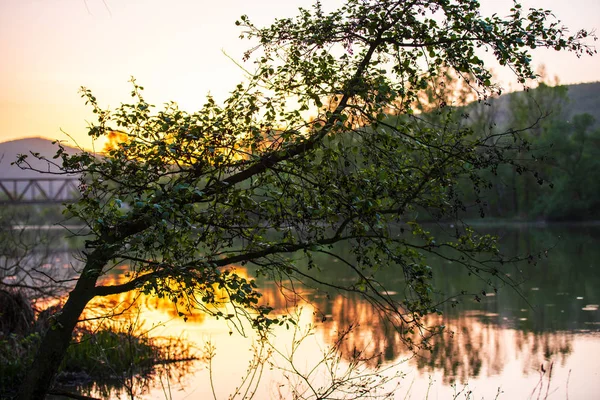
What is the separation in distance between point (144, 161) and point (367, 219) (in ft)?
4.73

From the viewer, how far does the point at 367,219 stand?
14.4 ft

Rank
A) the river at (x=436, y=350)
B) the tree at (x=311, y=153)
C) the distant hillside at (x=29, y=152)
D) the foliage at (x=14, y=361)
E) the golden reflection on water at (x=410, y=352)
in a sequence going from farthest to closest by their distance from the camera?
the golden reflection on water at (x=410, y=352)
the river at (x=436, y=350)
the foliage at (x=14, y=361)
the distant hillside at (x=29, y=152)
the tree at (x=311, y=153)

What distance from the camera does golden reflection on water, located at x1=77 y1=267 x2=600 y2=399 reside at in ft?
31.7

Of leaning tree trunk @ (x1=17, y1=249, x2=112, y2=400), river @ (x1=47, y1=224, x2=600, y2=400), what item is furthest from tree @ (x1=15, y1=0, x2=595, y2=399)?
river @ (x1=47, y1=224, x2=600, y2=400)

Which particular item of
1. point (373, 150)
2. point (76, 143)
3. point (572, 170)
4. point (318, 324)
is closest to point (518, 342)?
point (318, 324)

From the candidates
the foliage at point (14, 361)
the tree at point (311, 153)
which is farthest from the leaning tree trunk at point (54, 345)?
the foliage at point (14, 361)

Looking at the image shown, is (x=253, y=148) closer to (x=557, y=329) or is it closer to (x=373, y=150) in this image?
(x=373, y=150)

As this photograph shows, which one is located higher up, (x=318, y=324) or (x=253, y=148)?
(x=253, y=148)

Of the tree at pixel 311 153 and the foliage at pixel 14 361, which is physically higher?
the tree at pixel 311 153

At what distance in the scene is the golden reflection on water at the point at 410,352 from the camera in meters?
9.66

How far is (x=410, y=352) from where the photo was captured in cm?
1101

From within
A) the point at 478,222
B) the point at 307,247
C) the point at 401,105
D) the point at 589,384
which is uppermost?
the point at 478,222

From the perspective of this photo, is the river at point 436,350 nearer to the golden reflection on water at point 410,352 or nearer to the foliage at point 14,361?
the golden reflection on water at point 410,352

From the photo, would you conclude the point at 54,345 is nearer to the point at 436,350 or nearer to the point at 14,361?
the point at 14,361
